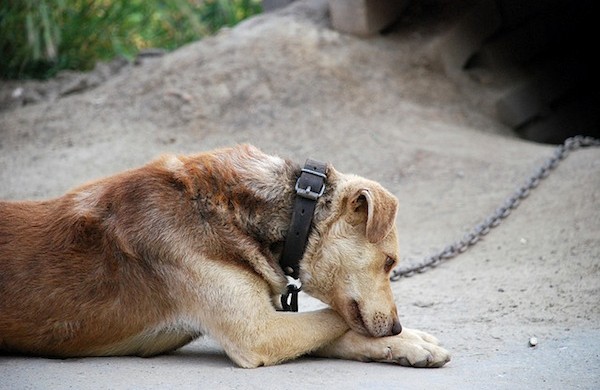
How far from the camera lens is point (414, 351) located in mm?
4152

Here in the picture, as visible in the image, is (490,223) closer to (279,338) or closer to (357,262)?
(357,262)

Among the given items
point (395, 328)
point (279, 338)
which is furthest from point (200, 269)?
point (395, 328)

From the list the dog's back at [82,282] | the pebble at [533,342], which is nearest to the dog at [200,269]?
the dog's back at [82,282]

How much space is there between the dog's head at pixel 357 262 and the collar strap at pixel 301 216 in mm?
52

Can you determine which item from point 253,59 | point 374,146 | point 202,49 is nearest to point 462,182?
point 374,146

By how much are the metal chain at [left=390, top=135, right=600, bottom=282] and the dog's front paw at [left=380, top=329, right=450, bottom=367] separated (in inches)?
64.9

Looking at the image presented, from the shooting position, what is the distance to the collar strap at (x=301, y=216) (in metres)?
4.25

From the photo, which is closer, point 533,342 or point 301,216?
point 301,216

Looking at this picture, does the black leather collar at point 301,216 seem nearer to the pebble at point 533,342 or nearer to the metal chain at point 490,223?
the pebble at point 533,342

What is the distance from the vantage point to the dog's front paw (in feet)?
13.5

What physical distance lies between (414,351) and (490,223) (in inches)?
101

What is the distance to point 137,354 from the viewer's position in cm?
434

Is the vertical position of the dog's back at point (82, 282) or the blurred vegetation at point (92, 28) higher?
the blurred vegetation at point (92, 28)

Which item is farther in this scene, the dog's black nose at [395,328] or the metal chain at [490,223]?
the metal chain at [490,223]
